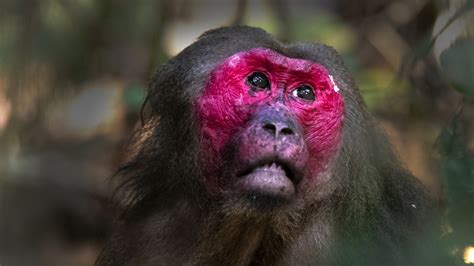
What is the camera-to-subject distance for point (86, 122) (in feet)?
29.2

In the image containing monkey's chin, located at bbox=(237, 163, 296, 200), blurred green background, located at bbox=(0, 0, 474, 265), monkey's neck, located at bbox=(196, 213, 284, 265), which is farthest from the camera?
blurred green background, located at bbox=(0, 0, 474, 265)

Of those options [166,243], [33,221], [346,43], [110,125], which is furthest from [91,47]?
[166,243]

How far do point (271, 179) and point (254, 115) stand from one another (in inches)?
13.2

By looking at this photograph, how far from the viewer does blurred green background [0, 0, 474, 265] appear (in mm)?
6254

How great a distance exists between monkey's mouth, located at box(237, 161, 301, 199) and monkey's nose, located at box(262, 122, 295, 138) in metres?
0.13

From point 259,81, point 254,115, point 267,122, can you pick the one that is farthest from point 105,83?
point 267,122

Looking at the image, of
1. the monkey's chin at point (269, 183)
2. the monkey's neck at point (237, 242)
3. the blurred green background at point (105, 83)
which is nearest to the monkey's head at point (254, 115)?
the monkey's chin at point (269, 183)

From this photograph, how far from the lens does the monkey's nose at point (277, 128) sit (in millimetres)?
4531

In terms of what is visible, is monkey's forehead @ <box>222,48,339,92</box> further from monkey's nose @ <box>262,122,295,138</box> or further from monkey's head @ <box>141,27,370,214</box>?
monkey's nose @ <box>262,122,295,138</box>

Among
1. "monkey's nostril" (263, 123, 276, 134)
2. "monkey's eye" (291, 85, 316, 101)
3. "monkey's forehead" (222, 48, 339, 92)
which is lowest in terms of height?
"monkey's nostril" (263, 123, 276, 134)

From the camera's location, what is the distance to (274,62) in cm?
487

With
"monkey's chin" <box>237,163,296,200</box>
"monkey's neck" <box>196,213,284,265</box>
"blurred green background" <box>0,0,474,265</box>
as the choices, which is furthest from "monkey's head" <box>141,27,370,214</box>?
"blurred green background" <box>0,0,474,265</box>

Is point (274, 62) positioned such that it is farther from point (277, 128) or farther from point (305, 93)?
point (277, 128)

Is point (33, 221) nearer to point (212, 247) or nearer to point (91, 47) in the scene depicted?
point (91, 47)
